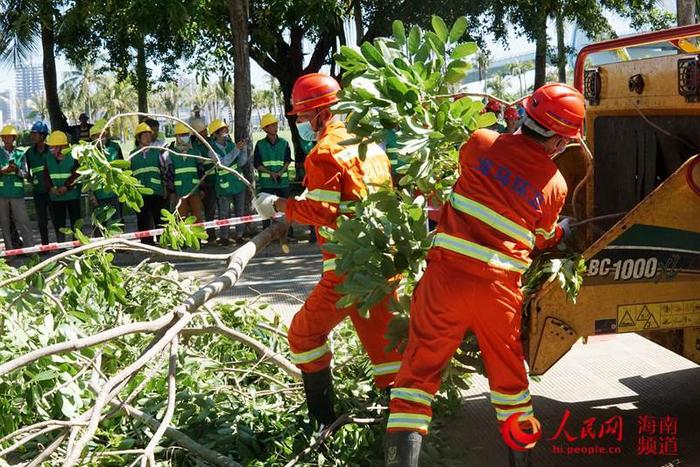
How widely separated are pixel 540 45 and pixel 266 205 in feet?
51.9

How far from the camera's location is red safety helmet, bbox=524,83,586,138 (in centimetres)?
384

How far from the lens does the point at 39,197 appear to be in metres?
12.7

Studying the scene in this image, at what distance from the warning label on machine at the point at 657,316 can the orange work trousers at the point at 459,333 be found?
0.79 metres

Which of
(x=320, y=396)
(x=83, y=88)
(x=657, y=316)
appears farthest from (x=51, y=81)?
(x=83, y=88)

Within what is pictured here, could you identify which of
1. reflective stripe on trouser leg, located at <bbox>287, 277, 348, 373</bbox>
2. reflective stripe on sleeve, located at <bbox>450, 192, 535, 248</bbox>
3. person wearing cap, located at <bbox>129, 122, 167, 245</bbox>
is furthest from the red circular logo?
person wearing cap, located at <bbox>129, 122, 167, 245</bbox>

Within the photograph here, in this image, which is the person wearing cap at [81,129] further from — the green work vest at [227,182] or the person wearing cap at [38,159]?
the green work vest at [227,182]

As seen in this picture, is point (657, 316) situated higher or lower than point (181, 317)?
lower

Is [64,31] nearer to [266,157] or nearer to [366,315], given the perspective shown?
[266,157]

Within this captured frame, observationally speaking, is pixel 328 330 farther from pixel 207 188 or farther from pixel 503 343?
pixel 207 188

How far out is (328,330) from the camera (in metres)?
4.71

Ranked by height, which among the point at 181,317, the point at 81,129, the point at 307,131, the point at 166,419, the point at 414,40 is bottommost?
the point at 166,419

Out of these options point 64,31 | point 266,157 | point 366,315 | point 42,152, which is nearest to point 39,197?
point 42,152

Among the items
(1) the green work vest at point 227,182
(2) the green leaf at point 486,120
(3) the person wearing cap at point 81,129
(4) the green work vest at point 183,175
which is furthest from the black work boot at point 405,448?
(3) the person wearing cap at point 81,129

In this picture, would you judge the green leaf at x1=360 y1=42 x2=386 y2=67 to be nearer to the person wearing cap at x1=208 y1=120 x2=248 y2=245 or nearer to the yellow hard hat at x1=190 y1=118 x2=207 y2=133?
the person wearing cap at x1=208 y1=120 x2=248 y2=245
